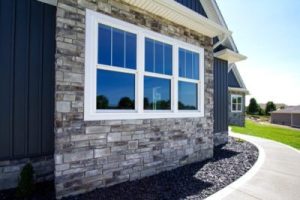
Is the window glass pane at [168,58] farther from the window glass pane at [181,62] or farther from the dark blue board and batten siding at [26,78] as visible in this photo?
the dark blue board and batten siding at [26,78]

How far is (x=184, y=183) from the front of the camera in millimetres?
4379

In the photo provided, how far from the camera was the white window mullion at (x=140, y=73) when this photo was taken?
462 centimetres

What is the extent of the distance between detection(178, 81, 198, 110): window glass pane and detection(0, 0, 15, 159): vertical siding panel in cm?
403

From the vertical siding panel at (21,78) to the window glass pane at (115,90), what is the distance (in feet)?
4.96

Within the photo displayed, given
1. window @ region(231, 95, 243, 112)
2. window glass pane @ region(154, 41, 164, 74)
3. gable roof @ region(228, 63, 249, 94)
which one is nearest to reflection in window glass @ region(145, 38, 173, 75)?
window glass pane @ region(154, 41, 164, 74)

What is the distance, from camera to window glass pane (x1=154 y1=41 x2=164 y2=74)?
16.8ft

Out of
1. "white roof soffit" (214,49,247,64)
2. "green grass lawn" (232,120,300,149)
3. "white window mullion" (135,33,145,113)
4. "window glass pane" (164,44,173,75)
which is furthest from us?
"green grass lawn" (232,120,300,149)

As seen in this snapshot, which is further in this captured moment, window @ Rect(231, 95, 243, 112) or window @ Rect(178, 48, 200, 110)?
window @ Rect(231, 95, 243, 112)

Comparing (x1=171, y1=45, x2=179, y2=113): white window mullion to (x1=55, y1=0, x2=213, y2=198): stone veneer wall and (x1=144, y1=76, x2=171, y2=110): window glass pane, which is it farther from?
(x1=55, y1=0, x2=213, y2=198): stone veneer wall

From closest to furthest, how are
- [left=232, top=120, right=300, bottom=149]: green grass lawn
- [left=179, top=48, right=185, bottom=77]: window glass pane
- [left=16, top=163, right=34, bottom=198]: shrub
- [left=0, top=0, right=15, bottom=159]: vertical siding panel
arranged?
[left=16, top=163, right=34, bottom=198]: shrub, [left=0, top=0, right=15, bottom=159]: vertical siding panel, [left=179, top=48, right=185, bottom=77]: window glass pane, [left=232, top=120, right=300, bottom=149]: green grass lawn

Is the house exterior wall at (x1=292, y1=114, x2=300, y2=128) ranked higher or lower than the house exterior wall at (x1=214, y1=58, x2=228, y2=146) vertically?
lower

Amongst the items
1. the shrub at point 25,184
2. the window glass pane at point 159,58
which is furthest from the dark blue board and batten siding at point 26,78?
the window glass pane at point 159,58

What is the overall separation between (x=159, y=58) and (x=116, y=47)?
1.30 m

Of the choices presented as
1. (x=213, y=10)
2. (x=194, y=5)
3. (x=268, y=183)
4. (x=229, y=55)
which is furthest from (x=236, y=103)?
(x=268, y=183)
